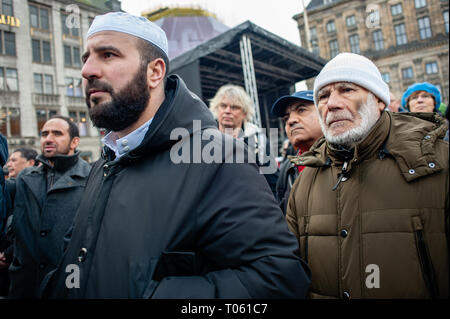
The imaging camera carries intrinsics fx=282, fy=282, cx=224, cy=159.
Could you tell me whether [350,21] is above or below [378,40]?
above

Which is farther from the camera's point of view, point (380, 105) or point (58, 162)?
point (58, 162)

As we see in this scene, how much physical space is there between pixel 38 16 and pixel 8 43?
0.38 m

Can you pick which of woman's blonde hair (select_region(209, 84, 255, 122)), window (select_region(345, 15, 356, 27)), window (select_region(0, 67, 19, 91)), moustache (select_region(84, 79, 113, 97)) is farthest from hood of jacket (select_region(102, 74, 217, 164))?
window (select_region(345, 15, 356, 27))

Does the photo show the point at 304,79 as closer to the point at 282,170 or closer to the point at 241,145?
the point at 282,170

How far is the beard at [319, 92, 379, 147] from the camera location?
1.53 meters

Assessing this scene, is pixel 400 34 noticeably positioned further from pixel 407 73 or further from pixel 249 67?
pixel 249 67

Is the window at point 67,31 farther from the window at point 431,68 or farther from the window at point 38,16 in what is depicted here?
the window at point 431,68

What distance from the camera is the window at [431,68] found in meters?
29.4

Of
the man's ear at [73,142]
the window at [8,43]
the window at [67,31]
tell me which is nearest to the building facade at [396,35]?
the man's ear at [73,142]

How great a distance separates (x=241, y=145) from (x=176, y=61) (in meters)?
8.27

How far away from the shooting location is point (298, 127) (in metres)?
2.48

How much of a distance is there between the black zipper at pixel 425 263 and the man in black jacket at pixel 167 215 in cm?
59

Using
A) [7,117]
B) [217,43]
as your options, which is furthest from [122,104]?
[217,43]

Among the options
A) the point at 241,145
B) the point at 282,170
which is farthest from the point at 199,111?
the point at 282,170
